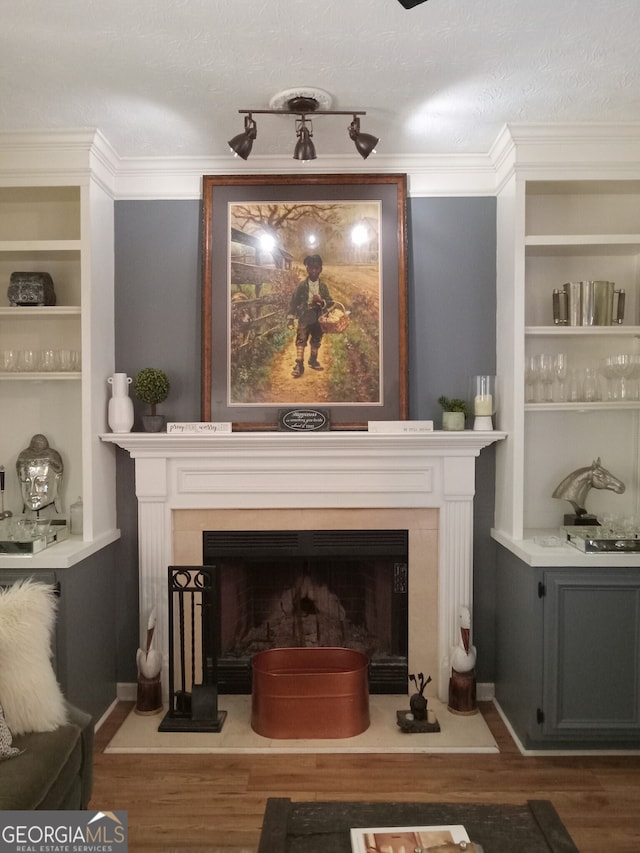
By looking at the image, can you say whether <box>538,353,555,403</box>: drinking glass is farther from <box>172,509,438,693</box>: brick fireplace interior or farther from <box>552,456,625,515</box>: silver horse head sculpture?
<box>172,509,438,693</box>: brick fireplace interior

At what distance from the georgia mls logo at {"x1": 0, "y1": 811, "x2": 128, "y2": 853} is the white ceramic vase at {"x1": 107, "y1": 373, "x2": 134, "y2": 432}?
1824mm

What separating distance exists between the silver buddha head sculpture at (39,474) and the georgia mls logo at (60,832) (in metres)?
1.74

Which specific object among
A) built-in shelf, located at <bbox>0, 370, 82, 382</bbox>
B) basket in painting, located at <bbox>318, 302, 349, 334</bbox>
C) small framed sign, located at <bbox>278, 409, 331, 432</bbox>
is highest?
basket in painting, located at <bbox>318, 302, 349, 334</bbox>

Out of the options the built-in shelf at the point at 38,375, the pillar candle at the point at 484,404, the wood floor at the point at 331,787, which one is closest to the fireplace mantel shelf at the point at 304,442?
the pillar candle at the point at 484,404

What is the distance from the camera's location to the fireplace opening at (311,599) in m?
3.57

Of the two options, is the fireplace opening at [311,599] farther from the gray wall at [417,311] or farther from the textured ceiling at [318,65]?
the textured ceiling at [318,65]

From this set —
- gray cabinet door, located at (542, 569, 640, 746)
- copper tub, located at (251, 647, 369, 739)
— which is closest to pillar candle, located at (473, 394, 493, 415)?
gray cabinet door, located at (542, 569, 640, 746)

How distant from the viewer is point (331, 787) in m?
2.75

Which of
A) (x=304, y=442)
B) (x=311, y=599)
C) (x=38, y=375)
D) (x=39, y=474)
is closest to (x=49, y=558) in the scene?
(x=39, y=474)

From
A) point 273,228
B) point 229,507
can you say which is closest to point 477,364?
point 273,228

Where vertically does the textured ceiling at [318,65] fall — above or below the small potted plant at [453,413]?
above

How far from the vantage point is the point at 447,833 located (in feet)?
5.55

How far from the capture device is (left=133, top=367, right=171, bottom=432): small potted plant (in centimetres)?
340

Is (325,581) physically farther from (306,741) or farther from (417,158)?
(417,158)
